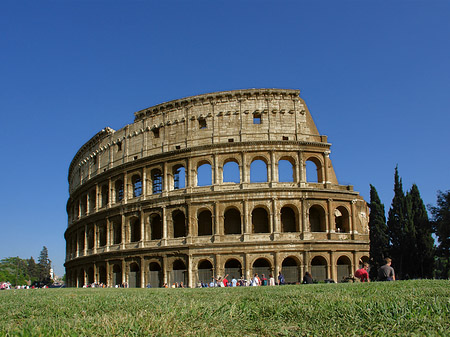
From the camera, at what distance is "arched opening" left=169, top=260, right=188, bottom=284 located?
112ft

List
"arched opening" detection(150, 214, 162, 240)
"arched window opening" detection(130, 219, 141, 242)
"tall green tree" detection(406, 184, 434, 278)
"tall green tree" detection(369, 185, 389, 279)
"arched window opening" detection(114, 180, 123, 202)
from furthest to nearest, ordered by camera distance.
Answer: "arched window opening" detection(114, 180, 123, 202) < "arched window opening" detection(130, 219, 141, 242) < "arched opening" detection(150, 214, 162, 240) < "tall green tree" detection(369, 185, 389, 279) < "tall green tree" detection(406, 184, 434, 278)

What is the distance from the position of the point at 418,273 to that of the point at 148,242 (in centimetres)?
2152

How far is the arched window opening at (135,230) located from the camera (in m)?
38.8

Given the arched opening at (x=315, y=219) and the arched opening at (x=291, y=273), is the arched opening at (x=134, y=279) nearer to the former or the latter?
the arched opening at (x=291, y=273)

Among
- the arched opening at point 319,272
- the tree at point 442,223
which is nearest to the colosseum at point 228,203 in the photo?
the arched opening at point 319,272

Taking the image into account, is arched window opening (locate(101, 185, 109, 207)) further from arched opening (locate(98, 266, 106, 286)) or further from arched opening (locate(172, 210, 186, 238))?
arched opening (locate(172, 210, 186, 238))

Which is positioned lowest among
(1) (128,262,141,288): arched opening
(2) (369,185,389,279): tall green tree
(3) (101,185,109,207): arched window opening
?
(1) (128,262,141,288): arched opening

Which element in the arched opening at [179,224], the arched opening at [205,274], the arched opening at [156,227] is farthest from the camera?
the arched opening at [156,227]

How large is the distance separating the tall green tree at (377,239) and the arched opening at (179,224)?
15.2 meters

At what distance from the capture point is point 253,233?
33.9m

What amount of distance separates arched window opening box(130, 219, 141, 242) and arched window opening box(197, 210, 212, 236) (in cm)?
576

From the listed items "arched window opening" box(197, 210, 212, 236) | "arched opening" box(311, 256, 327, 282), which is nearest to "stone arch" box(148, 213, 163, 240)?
"arched window opening" box(197, 210, 212, 236)

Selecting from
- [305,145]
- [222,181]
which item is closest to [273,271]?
[222,181]

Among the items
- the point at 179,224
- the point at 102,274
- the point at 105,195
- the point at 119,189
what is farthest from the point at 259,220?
the point at 105,195
